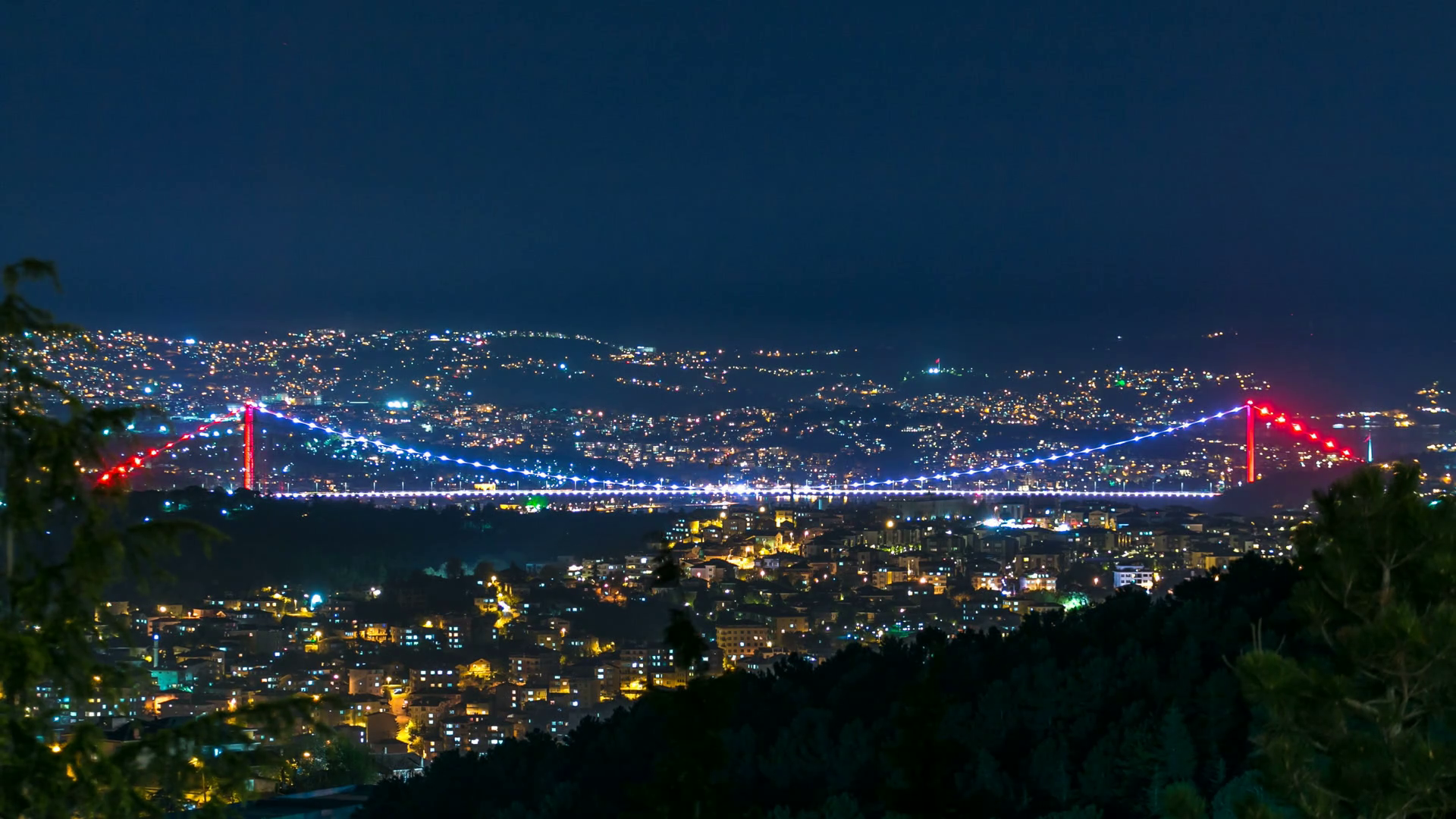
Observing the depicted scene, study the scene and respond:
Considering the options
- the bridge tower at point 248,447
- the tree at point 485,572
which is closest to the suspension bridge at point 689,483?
the bridge tower at point 248,447

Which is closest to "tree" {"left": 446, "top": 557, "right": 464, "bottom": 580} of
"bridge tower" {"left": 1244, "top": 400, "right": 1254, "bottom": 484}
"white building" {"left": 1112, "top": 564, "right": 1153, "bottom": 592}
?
"white building" {"left": 1112, "top": 564, "right": 1153, "bottom": 592}

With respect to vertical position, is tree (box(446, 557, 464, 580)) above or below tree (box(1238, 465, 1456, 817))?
below

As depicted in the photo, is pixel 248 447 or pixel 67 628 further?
pixel 248 447

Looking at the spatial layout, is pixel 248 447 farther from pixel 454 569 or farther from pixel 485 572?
pixel 485 572

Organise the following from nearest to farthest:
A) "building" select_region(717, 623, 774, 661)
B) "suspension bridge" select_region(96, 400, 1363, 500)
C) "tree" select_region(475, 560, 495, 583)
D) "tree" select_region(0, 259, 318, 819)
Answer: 1. "tree" select_region(0, 259, 318, 819)
2. "building" select_region(717, 623, 774, 661)
3. "tree" select_region(475, 560, 495, 583)
4. "suspension bridge" select_region(96, 400, 1363, 500)

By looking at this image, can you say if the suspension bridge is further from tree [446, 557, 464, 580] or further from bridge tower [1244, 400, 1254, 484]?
tree [446, 557, 464, 580]

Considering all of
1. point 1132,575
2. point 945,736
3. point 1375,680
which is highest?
point 1375,680

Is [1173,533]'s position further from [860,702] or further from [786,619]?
[860,702]

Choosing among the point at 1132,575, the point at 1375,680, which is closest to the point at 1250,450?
the point at 1132,575
